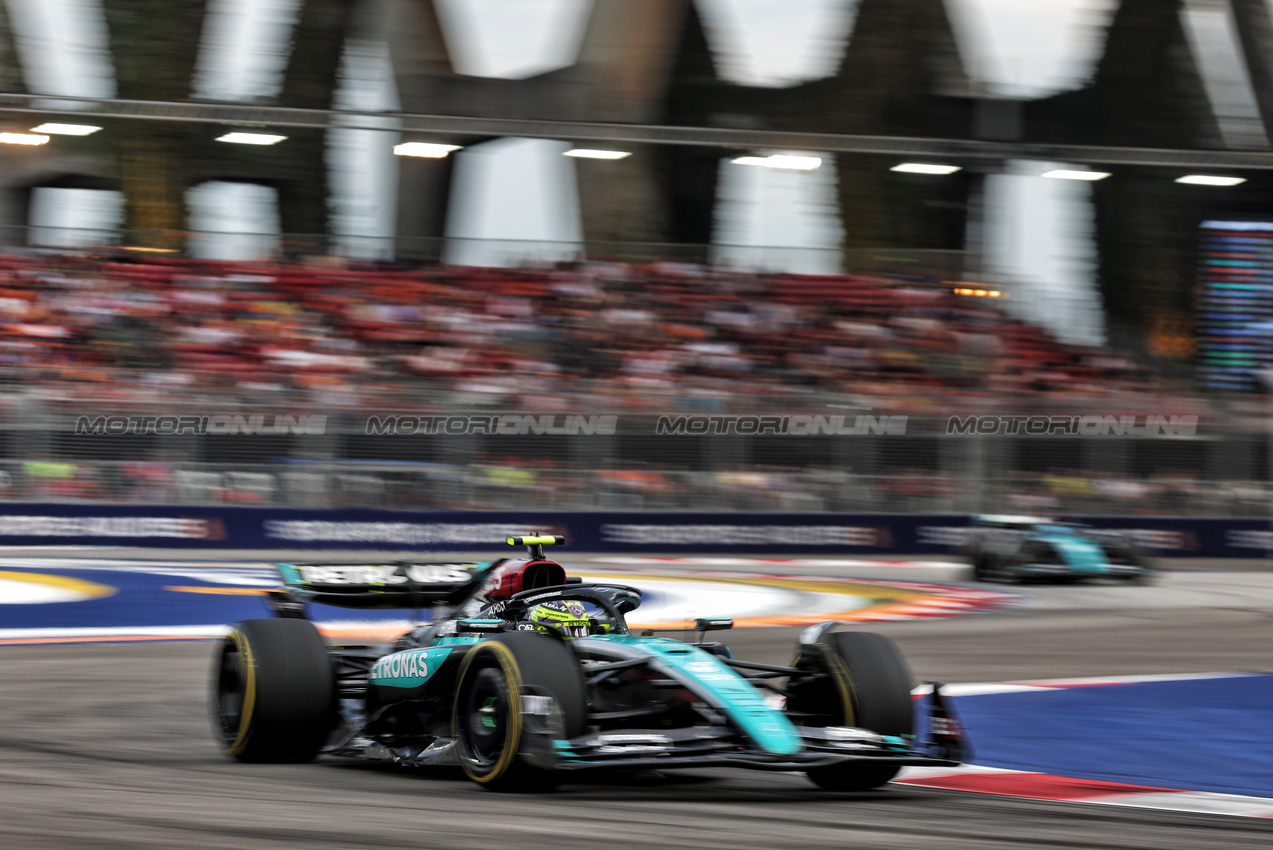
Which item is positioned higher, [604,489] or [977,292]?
[977,292]

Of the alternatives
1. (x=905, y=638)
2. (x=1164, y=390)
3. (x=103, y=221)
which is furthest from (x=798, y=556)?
(x=103, y=221)

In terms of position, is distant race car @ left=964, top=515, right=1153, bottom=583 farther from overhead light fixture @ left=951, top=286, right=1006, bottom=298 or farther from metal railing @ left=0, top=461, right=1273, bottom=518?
overhead light fixture @ left=951, top=286, right=1006, bottom=298

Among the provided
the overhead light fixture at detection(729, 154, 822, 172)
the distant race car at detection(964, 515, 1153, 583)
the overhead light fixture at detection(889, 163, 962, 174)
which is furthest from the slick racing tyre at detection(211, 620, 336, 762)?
the overhead light fixture at detection(889, 163, 962, 174)

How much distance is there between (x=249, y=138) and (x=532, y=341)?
665 centimetres

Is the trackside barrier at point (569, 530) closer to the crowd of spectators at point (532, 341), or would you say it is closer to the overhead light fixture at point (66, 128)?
the crowd of spectators at point (532, 341)

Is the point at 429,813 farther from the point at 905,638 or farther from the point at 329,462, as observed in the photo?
the point at 329,462

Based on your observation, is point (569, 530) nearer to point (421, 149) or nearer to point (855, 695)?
point (421, 149)

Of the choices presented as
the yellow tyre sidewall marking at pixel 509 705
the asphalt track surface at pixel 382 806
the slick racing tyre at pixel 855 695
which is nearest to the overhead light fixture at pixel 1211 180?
the asphalt track surface at pixel 382 806

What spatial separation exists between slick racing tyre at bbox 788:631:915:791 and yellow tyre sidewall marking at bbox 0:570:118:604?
32.4ft

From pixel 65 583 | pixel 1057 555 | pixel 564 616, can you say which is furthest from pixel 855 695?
pixel 1057 555

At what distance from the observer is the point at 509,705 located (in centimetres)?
593

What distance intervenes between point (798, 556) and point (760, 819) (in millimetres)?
17327

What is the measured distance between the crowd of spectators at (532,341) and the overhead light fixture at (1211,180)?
515cm

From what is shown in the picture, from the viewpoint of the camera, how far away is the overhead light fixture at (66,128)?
2609 centimetres
